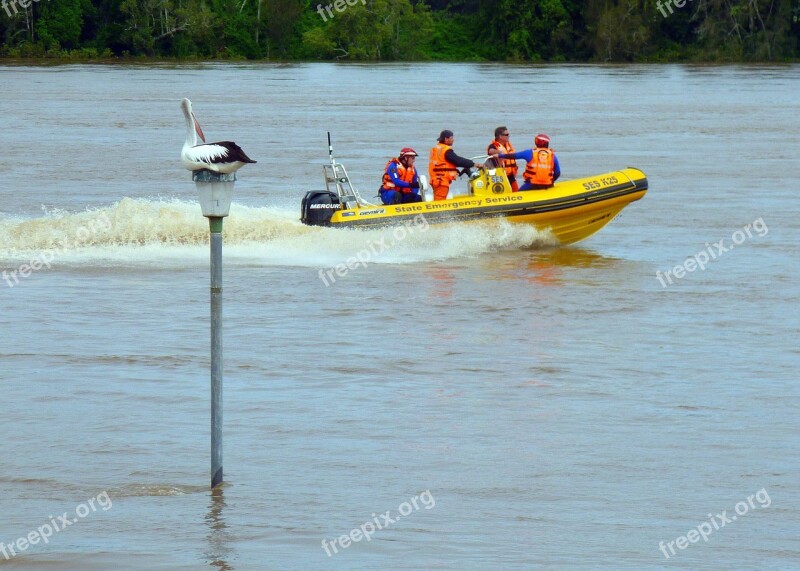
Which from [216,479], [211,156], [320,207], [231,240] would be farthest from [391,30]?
[211,156]

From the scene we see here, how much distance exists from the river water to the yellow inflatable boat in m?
0.25

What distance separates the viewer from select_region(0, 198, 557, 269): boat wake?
17.3 m

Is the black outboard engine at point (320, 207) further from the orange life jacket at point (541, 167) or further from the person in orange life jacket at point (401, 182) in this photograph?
the orange life jacket at point (541, 167)

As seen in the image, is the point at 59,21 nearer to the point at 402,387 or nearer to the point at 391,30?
the point at 391,30

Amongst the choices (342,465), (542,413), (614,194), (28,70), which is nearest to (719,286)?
(614,194)

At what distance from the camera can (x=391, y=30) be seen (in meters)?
85.0

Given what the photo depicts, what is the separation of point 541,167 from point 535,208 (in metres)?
0.52

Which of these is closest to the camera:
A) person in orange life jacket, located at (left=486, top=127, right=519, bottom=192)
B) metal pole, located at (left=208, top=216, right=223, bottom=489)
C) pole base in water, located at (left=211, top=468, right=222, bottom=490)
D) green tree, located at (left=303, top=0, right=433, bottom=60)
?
metal pole, located at (left=208, top=216, right=223, bottom=489)

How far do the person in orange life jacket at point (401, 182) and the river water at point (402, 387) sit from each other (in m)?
0.40

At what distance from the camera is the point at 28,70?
7206cm

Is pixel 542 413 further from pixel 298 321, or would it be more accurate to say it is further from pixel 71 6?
pixel 71 6

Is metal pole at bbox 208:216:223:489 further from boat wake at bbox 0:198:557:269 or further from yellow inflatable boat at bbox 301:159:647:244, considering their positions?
boat wake at bbox 0:198:557:269

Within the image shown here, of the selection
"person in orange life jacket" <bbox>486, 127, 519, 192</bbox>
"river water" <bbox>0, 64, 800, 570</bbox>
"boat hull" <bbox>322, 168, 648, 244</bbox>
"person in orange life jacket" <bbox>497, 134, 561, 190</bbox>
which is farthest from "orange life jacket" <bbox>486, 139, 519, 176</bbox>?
"river water" <bbox>0, 64, 800, 570</bbox>

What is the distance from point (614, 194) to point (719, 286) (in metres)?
2.27
